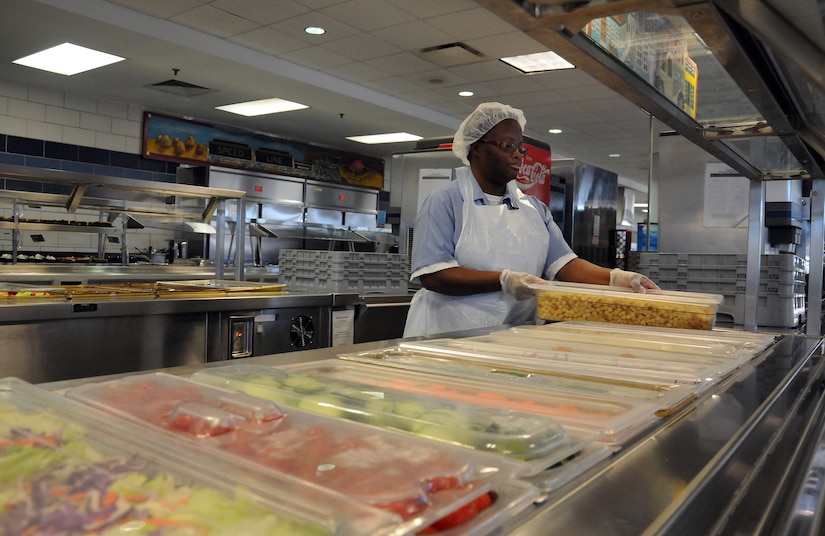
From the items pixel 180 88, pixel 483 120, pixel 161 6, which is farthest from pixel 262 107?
pixel 483 120

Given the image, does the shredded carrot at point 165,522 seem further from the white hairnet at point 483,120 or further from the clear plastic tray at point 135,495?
the white hairnet at point 483,120

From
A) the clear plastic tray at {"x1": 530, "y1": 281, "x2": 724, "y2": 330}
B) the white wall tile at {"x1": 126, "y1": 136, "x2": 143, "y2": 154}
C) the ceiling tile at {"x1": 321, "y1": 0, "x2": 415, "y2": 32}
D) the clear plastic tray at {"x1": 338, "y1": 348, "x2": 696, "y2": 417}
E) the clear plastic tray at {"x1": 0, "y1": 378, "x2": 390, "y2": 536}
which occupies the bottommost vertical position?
the clear plastic tray at {"x1": 338, "y1": 348, "x2": 696, "y2": 417}

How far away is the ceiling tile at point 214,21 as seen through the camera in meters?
4.99

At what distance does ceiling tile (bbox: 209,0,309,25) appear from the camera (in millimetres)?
4746

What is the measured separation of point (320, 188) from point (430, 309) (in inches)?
292

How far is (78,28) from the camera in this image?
5.02 m

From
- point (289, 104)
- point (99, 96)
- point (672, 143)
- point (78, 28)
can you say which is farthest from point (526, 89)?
point (99, 96)

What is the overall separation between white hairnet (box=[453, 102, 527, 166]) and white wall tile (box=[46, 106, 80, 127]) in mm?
6082

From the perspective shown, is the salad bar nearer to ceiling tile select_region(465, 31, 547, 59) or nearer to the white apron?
the white apron

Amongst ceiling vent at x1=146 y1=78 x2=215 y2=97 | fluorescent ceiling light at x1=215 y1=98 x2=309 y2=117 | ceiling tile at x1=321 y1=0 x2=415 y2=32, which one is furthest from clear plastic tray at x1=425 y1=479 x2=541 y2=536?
fluorescent ceiling light at x1=215 y1=98 x2=309 y2=117

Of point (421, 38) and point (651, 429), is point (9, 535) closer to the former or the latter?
point (651, 429)

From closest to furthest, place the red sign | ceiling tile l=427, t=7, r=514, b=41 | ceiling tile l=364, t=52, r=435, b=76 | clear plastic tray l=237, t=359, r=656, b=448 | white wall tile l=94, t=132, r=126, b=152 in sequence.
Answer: clear plastic tray l=237, t=359, r=656, b=448 → the red sign → ceiling tile l=427, t=7, r=514, b=41 → ceiling tile l=364, t=52, r=435, b=76 → white wall tile l=94, t=132, r=126, b=152

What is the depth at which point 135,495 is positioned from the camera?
487mm

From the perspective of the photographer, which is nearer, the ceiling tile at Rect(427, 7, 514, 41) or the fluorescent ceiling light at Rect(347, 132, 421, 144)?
the ceiling tile at Rect(427, 7, 514, 41)
